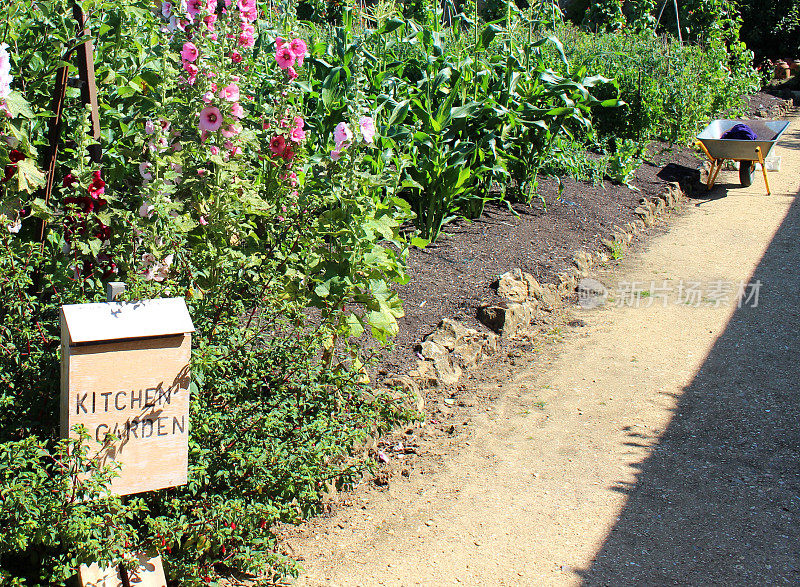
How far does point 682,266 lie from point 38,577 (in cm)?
537

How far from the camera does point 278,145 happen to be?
2.88 m

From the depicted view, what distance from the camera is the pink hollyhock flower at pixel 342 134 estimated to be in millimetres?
2836

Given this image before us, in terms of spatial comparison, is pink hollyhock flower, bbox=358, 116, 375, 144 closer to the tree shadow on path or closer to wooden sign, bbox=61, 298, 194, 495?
wooden sign, bbox=61, 298, 194, 495

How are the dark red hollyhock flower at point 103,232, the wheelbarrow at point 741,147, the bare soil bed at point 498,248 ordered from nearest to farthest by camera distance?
the dark red hollyhock flower at point 103,232
the bare soil bed at point 498,248
the wheelbarrow at point 741,147

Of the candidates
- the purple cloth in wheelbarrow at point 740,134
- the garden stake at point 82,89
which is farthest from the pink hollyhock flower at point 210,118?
the purple cloth in wheelbarrow at point 740,134

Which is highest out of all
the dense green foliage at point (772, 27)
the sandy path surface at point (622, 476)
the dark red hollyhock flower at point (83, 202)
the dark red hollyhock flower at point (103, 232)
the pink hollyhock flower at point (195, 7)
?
the dense green foliage at point (772, 27)

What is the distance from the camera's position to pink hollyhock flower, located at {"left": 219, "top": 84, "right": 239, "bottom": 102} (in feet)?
8.23

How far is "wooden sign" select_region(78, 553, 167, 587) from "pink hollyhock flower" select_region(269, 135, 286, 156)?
1.52 meters

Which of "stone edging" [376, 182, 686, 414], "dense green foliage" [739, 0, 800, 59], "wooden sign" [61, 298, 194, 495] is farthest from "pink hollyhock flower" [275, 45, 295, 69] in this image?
"dense green foliage" [739, 0, 800, 59]

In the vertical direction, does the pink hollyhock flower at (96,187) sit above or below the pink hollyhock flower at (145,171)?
below

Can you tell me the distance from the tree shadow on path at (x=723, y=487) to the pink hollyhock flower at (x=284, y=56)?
219 centimetres

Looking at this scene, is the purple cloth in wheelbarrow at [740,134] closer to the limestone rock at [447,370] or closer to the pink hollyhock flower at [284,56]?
the limestone rock at [447,370]

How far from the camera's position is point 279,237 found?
285cm

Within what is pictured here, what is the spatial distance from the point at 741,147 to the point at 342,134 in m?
6.62
